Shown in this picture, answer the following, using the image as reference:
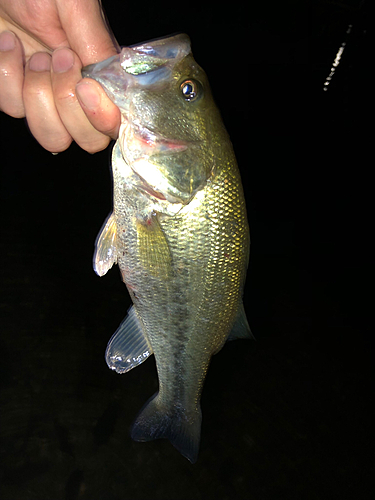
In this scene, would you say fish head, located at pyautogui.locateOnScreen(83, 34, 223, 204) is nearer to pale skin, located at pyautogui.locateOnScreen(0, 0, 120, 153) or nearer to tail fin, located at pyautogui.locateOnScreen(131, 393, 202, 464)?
pale skin, located at pyautogui.locateOnScreen(0, 0, 120, 153)

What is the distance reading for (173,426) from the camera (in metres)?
1.13

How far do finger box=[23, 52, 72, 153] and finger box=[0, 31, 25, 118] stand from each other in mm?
31

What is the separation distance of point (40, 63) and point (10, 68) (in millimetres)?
104

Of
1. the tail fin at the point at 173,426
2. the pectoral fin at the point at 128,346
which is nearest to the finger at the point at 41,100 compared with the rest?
the pectoral fin at the point at 128,346

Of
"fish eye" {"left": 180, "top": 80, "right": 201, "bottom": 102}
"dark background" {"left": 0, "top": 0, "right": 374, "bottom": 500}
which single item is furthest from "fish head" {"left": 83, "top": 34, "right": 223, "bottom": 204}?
"dark background" {"left": 0, "top": 0, "right": 374, "bottom": 500}

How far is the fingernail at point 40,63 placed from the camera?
1.03 m

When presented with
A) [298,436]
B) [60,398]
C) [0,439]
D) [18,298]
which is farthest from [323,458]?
[18,298]

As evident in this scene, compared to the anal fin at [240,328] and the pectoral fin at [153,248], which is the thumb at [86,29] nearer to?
the pectoral fin at [153,248]

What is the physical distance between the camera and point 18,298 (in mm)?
2754

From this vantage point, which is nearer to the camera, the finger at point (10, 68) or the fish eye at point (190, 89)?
the fish eye at point (190, 89)

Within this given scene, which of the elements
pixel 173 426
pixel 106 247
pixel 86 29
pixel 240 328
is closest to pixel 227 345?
pixel 173 426

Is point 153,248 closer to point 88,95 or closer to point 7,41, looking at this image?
point 88,95

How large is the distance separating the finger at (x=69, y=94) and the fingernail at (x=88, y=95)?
149 millimetres

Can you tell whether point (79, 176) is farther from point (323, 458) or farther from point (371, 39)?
point (371, 39)
